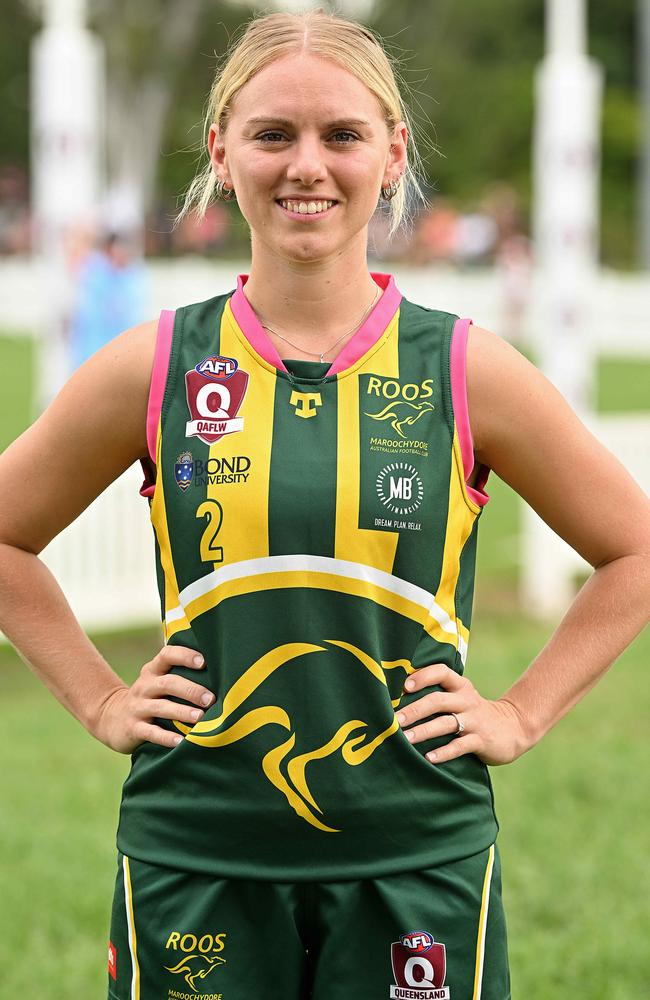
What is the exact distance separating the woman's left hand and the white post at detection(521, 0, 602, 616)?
6.30 meters

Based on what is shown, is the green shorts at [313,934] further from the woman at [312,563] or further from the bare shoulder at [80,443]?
the bare shoulder at [80,443]

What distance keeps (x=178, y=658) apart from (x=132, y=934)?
17.0 inches

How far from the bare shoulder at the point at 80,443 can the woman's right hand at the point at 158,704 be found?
294mm

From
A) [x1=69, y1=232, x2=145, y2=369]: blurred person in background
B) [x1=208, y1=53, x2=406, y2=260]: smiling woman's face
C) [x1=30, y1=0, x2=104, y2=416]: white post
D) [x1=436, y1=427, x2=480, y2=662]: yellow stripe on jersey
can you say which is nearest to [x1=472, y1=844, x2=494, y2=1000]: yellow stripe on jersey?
[x1=436, y1=427, x2=480, y2=662]: yellow stripe on jersey

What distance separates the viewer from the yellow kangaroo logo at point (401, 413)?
7.30 ft

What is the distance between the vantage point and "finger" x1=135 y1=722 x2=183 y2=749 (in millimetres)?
2291

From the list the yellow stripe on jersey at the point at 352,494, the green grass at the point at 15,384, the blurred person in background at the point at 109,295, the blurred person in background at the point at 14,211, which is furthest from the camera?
the blurred person in background at the point at 14,211

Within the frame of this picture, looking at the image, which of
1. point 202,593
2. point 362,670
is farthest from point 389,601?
point 202,593

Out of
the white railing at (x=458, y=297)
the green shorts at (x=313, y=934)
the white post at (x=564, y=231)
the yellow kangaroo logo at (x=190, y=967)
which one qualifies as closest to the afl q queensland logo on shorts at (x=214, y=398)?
the green shorts at (x=313, y=934)

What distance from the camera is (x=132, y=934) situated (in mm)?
2309

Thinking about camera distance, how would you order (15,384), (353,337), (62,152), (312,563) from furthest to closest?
(15,384) → (62,152) → (353,337) → (312,563)

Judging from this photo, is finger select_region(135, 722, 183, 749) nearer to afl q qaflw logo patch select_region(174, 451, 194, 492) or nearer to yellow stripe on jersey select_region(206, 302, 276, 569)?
yellow stripe on jersey select_region(206, 302, 276, 569)

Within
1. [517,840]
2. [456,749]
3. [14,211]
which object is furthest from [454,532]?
[14,211]

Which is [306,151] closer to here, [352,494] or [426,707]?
[352,494]
